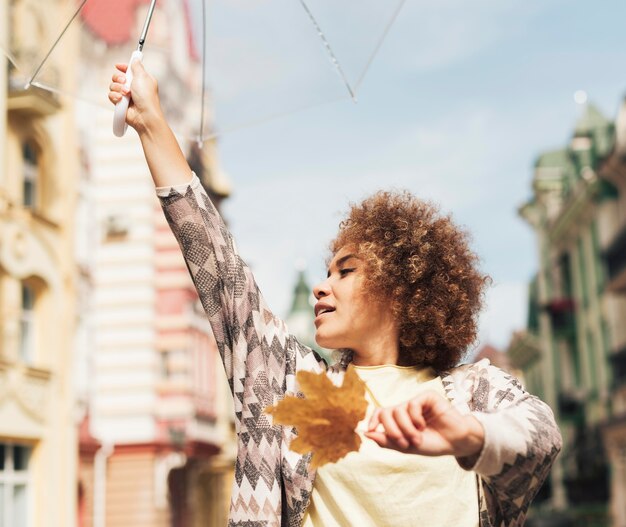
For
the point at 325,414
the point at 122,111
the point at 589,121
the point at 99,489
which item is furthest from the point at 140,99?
the point at 589,121

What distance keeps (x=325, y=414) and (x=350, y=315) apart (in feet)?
2.40

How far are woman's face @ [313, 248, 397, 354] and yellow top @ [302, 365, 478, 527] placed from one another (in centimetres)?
29

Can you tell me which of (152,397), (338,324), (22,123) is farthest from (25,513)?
(338,324)

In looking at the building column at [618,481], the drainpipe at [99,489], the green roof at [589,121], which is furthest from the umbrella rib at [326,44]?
the green roof at [589,121]

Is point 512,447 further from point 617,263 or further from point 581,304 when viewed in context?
point 581,304

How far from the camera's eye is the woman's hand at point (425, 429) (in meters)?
1.79

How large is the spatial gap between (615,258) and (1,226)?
1631cm

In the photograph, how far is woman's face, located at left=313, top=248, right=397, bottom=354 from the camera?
263 centimetres

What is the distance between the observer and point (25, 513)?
50.4 ft

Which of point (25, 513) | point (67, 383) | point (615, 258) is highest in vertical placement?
point (615, 258)

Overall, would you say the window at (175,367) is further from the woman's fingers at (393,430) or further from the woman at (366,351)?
the woman's fingers at (393,430)

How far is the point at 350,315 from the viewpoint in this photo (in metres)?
2.64

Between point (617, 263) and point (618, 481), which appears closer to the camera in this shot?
point (617, 263)

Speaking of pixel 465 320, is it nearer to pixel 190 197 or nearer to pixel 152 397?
pixel 190 197
